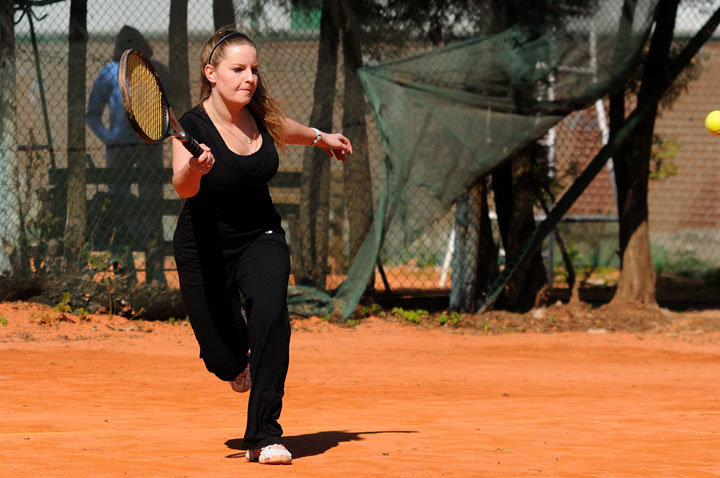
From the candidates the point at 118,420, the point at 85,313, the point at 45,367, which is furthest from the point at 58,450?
the point at 85,313

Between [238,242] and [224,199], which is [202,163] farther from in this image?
[238,242]

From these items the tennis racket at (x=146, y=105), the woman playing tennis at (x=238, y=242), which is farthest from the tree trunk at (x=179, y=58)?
the tennis racket at (x=146, y=105)

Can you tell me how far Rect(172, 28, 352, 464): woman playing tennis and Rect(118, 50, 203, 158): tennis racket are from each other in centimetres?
17

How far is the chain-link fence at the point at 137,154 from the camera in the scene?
8750mm

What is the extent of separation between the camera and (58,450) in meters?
4.30

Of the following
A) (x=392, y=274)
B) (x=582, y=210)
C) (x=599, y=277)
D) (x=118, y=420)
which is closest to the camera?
(x=118, y=420)

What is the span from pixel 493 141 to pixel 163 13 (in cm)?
331

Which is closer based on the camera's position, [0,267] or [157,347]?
[157,347]

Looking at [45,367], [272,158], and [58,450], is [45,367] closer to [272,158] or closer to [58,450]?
[58,450]

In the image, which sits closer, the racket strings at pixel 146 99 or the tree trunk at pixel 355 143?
the racket strings at pixel 146 99

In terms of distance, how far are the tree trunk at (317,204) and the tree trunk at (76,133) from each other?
2015mm

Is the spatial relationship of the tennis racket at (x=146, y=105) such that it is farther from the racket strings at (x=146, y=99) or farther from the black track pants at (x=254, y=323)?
the black track pants at (x=254, y=323)

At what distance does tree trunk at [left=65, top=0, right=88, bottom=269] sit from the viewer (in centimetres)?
876

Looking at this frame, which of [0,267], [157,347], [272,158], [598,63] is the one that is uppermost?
[598,63]
